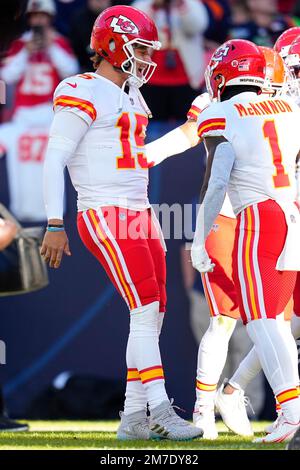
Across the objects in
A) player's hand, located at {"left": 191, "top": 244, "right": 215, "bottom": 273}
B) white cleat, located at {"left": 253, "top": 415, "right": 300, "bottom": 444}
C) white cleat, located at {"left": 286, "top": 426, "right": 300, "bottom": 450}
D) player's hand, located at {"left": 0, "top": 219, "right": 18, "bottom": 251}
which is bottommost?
white cleat, located at {"left": 253, "top": 415, "right": 300, "bottom": 444}

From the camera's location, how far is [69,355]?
7.54m

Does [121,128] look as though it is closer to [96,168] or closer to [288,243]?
[96,168]

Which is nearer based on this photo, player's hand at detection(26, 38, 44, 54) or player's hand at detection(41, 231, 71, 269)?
player's hand at detection(41, 231, 71, 269)

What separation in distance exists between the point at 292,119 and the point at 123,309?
307cm

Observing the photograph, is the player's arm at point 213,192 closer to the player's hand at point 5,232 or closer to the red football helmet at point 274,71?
the red football helmet at point 274,71

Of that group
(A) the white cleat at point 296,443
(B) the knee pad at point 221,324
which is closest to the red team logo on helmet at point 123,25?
(B) the knee pad at point 221,324

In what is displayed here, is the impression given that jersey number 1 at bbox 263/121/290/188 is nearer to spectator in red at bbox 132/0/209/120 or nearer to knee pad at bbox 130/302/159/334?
knee pad at bbox 130/302/159/334

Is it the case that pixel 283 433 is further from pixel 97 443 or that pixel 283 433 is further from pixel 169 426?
pixel 97 443

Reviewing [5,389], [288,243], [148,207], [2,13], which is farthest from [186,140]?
[5,389]

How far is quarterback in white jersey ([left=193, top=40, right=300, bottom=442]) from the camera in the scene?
14.7 feet

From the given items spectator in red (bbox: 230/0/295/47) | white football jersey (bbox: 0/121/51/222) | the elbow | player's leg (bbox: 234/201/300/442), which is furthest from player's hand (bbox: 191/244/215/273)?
spectator in red (bbox: 230/0/295/47)

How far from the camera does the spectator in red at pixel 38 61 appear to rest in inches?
302

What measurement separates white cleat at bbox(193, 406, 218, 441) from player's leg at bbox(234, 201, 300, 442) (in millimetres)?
507

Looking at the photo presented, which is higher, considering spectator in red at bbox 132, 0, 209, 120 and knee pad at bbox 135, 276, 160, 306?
spectator in red at bbox 132, 0, 209, 120
